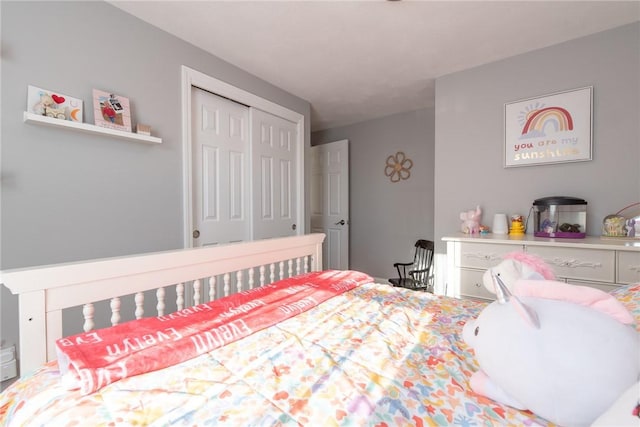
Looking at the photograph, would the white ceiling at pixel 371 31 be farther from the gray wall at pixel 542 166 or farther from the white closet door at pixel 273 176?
the white closet door at pixel 273 176

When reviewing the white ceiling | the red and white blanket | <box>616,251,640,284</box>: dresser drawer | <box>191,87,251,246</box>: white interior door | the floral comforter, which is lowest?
the floral comforter

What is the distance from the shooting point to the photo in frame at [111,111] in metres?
1.64

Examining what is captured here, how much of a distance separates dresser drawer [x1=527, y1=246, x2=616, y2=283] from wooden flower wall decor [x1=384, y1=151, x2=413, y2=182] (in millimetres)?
2083

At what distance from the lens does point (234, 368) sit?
77 cm

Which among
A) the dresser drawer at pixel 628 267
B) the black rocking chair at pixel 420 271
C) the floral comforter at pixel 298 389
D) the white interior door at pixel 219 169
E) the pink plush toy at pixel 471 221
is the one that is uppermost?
the white interior door at pixel 219 169

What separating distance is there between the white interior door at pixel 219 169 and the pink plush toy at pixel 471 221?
206 centimetres

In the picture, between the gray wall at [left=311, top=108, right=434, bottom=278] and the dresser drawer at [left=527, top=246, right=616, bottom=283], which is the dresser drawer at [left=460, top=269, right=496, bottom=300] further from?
the gray wall at [left=311, top=108, right=434, bottom=278]

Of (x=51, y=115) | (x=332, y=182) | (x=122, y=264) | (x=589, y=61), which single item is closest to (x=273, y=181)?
(x=332, y=182)

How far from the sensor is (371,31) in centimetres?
198

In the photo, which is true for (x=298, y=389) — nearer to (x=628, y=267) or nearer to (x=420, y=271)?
(x=628, y=267)

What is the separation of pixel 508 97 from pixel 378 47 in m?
1.23

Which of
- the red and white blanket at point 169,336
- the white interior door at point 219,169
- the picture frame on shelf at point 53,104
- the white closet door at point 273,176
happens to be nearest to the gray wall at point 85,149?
the picture frame on shelf at point 53,104

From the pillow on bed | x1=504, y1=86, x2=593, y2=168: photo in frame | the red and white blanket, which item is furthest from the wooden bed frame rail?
x1=504, y1=86, x2=593, y2=168: photo in frame

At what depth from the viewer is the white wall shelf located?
1.40 m
